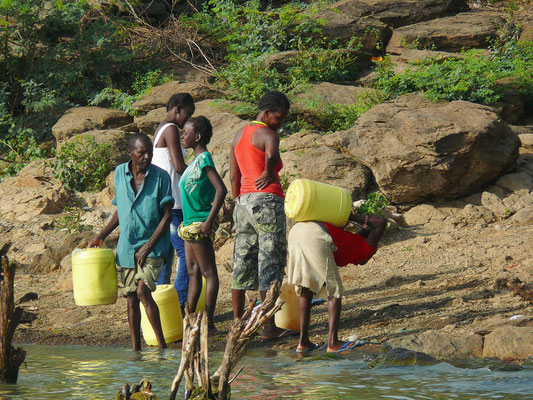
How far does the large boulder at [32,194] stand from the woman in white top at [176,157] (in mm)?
5301

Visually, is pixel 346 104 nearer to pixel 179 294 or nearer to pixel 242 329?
pixel 179 294

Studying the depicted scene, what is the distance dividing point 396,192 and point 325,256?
4.05 metres

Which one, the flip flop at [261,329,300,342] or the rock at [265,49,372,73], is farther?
the rock at [265,49,372,73]

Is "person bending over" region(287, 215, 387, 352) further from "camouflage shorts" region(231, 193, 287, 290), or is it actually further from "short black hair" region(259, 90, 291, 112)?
"short black hair" region(259, 90, 291, 112)

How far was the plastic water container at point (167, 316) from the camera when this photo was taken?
6160 millimetres

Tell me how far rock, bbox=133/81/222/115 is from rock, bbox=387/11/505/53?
354 cm

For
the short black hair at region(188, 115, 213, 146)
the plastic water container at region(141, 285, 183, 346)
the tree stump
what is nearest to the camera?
the tree stump

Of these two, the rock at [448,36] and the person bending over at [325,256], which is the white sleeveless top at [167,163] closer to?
the person bending over at [325,256]

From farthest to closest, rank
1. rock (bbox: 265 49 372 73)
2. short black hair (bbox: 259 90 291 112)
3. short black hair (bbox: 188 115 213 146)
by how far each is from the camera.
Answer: rock (bbox: 265 49 372 73) → short black hair (bbox: 188 115 213 146) → short black hair (bbox: 259 90 291 112)

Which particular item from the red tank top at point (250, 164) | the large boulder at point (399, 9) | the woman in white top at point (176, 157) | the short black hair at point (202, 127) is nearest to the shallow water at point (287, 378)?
the woman in white top at point (176, 157)

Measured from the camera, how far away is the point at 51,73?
14.1 m

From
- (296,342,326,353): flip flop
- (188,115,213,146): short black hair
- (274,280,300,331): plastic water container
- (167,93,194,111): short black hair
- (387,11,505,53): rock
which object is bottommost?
(296,342,326,353): flip flop

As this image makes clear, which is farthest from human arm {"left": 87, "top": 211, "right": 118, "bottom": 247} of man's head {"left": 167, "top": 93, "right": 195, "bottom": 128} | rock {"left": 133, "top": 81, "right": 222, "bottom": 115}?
rock {"left": 133, "top": 81, "right": 222, "bottom": 115}

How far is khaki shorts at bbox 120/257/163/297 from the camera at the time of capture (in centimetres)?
559
